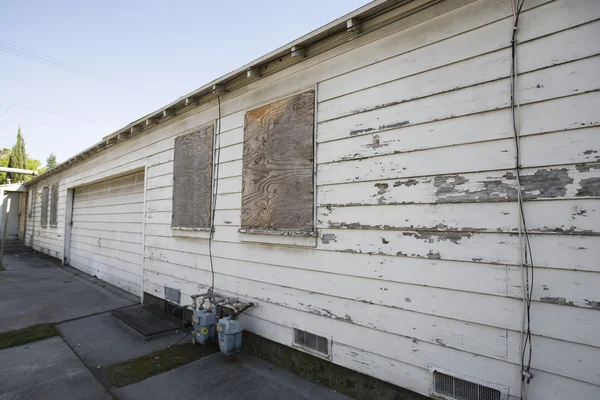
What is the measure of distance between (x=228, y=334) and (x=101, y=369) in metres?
1.31

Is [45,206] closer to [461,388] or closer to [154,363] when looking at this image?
[154,363]

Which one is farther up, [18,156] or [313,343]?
[18,156]

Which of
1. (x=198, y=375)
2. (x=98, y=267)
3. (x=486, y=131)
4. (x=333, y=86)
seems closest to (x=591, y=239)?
(x=486, y=131)

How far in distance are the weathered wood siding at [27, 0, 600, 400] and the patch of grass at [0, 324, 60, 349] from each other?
295 centimetres

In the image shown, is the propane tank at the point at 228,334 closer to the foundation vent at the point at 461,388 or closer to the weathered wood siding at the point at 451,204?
the weathered wood siding at the point at 451,204

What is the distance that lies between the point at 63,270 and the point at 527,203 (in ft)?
37.7

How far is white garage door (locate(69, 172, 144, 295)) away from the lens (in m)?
6.24

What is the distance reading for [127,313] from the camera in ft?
15.9

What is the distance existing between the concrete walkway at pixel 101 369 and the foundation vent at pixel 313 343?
294mm

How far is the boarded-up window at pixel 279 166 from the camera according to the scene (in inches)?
120

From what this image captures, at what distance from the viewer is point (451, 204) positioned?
2.12m

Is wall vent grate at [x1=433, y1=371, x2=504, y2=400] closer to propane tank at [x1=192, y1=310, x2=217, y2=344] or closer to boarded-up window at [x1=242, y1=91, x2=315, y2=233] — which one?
boarded-up window at [x1=242, y1=91, x2=315, y2=233]

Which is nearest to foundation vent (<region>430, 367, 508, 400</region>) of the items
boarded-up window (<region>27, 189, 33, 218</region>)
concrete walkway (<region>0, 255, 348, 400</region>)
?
concrete walkway (<region>0, 255, 348, 400</region>)

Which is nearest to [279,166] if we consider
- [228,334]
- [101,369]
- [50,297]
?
[228,334]
